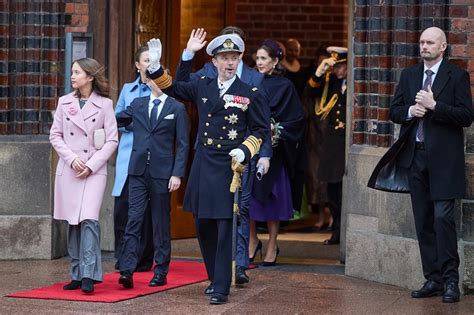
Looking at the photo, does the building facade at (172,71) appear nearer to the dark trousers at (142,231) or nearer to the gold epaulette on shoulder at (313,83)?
the dark trousers at (142,231)

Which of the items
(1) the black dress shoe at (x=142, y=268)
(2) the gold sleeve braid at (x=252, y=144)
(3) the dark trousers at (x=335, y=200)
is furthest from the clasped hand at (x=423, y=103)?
(3) the dark trousers at (x=335, y=200)

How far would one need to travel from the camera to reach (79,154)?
10602 mm

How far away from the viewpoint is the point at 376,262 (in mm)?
11508

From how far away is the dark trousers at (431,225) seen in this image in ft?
34.1

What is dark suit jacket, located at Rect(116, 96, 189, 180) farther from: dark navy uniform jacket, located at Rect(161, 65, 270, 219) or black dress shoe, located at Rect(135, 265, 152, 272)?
black dress shoe, located at Rect(135, 265, 152, 272)

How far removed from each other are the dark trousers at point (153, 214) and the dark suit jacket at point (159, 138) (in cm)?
7

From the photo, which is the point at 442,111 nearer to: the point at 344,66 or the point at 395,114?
the point at 395,114

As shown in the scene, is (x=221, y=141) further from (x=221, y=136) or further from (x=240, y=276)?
(x=240, y=276)

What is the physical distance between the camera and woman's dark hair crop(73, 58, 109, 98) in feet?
35.0

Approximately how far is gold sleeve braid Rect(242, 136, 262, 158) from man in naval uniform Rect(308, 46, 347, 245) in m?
4.33

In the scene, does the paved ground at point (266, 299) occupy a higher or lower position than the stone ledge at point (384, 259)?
lower

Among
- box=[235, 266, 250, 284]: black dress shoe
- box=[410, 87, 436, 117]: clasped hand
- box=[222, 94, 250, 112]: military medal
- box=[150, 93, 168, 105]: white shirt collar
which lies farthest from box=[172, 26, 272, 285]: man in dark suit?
box=[410, 87, 436, 117]: clasped hand

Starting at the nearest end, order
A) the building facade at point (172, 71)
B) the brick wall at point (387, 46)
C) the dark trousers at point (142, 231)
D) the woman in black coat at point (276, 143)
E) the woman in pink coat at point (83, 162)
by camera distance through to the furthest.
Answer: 1. the woman in pink coat at point (83, 162)
2. the brick wall at point (387, 46)
3. the building facade at point (172, 71)
4. the dark trousers at point (142, 231)
5. the woman in black coat at point (276, 143)

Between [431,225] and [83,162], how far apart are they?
260cm
